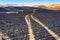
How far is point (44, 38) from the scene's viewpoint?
1366cm

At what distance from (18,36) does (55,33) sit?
9.09ft

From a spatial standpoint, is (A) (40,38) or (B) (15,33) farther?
(B) (15,33)

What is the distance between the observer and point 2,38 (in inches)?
507

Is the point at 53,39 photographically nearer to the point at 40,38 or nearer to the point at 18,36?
the point at 40,38

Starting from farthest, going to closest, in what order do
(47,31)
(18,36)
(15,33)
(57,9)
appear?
(57,9)
(47,31)
(15,33)
(18,36)

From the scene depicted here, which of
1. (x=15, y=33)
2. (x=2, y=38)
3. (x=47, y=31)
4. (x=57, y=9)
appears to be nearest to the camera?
(x=2, y=38)

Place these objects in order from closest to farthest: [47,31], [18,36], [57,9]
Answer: [18,36] → [47,31] → [57,9]

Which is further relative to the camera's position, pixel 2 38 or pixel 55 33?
pixel 55 33

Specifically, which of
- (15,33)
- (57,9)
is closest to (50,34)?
(15,33)

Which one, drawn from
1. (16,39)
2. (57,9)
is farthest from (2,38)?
(57,9)

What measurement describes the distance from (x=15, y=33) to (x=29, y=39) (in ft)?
6.22

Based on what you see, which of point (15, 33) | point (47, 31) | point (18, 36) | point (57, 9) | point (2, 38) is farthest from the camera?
point (57, 9)

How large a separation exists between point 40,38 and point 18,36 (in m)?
1.28

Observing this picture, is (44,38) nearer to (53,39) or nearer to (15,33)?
(53,39)
